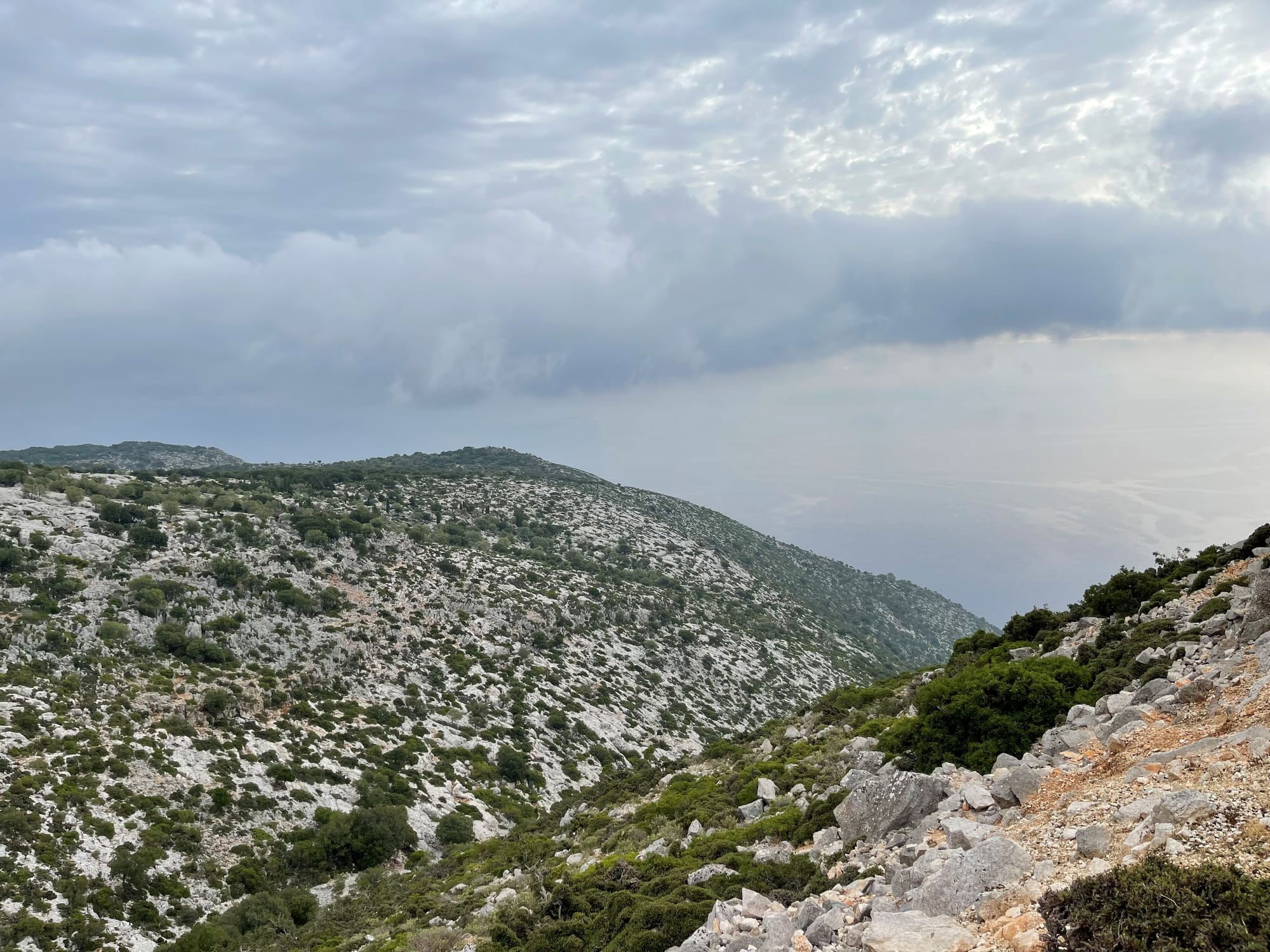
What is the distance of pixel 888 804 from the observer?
14.5m

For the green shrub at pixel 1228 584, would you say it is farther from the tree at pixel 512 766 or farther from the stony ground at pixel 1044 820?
the tree at pixel 512 766

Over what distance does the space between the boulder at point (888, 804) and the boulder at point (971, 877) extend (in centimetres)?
395

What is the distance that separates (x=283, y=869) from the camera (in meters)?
33.8

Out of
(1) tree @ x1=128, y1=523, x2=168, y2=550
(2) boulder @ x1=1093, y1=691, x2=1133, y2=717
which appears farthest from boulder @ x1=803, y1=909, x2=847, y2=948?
(1) tree @ x1=128, y1=523, x2=168, y2=550

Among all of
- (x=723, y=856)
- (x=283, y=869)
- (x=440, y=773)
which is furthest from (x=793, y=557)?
(x=723, y=856)

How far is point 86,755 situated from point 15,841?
7.11 m

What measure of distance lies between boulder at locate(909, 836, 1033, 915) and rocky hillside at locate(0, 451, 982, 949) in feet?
101

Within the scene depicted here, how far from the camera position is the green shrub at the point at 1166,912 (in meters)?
6.98

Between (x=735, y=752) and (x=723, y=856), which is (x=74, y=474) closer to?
(x=735, y=752)

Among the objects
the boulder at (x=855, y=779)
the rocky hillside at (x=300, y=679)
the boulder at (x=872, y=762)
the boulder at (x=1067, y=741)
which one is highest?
the boulder at (x=1067, y=741)

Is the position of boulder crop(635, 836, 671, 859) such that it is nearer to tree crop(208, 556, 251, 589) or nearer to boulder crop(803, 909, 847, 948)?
boulder crop(803, 909, 847, 948)

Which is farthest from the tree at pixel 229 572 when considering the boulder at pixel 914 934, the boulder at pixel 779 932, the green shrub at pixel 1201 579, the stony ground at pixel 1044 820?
the green shrub at pixel 1201 579

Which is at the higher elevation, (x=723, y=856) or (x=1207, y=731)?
(x=1207, y=731)

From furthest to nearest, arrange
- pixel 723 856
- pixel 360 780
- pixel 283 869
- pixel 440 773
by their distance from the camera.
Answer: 1. pixel 440 773
2. pixel 360 780
3. pixel 283 869
4. pixel 723 856
